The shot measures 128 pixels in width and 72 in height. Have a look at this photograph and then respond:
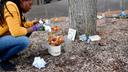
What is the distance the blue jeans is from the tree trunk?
992mm

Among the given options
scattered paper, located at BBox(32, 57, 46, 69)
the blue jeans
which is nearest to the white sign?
scattered paper, located at BBox(32, 57, 46, 69)

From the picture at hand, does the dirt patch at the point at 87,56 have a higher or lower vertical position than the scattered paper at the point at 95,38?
lower

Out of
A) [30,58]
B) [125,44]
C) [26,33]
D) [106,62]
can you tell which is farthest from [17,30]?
[125,44]

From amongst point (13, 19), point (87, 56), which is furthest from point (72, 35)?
point (13, 19)

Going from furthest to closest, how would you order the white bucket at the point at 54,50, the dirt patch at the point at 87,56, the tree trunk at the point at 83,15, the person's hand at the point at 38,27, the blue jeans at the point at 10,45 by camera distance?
the tree trunk at the point at 83,15, the white bucket at the point at 54,50, the person's hand at the point at 38,27, the dirt patch at the point at 87,56, the blue jeans at the point at 10,45

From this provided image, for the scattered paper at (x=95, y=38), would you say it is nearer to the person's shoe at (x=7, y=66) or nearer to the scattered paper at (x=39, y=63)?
the scattered paper at (x=39, y=63)

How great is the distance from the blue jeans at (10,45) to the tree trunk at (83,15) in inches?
39.1

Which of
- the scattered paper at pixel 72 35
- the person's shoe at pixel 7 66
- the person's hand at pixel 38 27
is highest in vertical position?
the person's hand at pixel 38 27

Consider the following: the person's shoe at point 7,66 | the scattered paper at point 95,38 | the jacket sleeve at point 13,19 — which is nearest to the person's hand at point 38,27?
the jacket sleeve at point 13,19

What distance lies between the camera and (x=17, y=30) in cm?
400

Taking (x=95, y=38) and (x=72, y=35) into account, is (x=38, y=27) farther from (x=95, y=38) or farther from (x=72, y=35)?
(x=95, y=38)

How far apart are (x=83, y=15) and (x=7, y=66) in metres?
1.28

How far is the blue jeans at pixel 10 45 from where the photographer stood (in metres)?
4.08

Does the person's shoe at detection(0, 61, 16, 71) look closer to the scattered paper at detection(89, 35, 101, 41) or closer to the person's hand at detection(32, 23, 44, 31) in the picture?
the person's hand at detection(32, 23, 44, 31)
